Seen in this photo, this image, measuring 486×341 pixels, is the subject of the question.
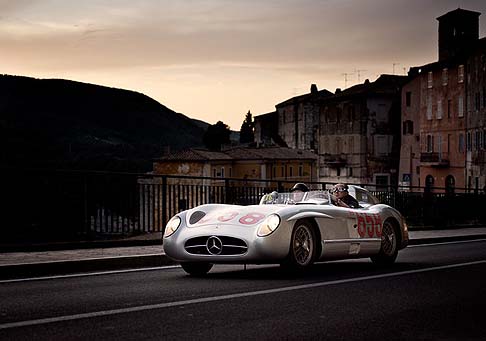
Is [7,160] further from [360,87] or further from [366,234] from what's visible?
[366,234]

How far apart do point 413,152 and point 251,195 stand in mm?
84606

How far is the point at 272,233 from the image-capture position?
467 inches

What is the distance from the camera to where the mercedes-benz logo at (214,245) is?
12000 mm

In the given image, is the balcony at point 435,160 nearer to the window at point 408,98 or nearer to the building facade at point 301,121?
the window at point 408,98

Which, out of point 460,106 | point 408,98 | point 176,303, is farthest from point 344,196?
point 408,98

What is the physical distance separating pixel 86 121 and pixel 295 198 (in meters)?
167

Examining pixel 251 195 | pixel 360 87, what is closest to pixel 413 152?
pixel 360 87

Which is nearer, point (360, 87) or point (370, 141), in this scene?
point (370, 141)

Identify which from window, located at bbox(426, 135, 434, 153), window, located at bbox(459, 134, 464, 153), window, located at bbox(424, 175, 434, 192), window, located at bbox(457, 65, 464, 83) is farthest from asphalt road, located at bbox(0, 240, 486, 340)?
window, located at bbox(424, 175, 434, 192)

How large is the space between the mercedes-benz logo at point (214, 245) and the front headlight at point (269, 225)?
53cm

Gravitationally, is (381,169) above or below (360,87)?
below

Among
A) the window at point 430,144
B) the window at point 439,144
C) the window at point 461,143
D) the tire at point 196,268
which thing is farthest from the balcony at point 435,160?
the tire at point 196,268

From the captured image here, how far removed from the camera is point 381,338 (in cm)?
721

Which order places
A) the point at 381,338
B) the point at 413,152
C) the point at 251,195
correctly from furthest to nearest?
the point at 413,152, the point at 251,195, the point at 381,338
